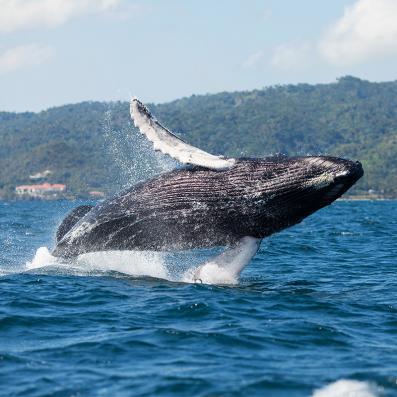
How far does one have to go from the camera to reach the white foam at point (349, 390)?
883 centimetres

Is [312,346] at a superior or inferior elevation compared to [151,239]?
inferior

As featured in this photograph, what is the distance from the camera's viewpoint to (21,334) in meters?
11.3

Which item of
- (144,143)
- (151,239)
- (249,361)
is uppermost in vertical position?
(144,143)

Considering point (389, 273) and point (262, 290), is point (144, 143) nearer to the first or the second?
point (262, 290)

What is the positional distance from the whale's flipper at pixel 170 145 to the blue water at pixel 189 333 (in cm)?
201

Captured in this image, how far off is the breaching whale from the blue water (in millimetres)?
722

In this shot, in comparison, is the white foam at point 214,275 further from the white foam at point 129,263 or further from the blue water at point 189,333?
the white foam at point 129,263

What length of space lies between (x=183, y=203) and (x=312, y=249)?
34.3 ft

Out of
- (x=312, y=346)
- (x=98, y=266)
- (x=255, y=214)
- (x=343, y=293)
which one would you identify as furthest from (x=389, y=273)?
(x=312, y=346)

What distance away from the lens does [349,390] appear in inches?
351

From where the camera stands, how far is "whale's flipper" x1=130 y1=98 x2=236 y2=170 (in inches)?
557

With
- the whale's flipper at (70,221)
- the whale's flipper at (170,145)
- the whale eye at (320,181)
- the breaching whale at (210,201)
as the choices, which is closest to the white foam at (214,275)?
the breaching whale at (210,201)

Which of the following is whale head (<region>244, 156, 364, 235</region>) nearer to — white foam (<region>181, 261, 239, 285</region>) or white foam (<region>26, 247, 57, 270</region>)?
white foam (<region>181, 261, 239, 285</region>)

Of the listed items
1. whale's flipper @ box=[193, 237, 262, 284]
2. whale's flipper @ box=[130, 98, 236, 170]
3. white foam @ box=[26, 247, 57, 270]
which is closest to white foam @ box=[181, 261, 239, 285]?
whale's flipper @ box=[193, 237, 262, 284]
